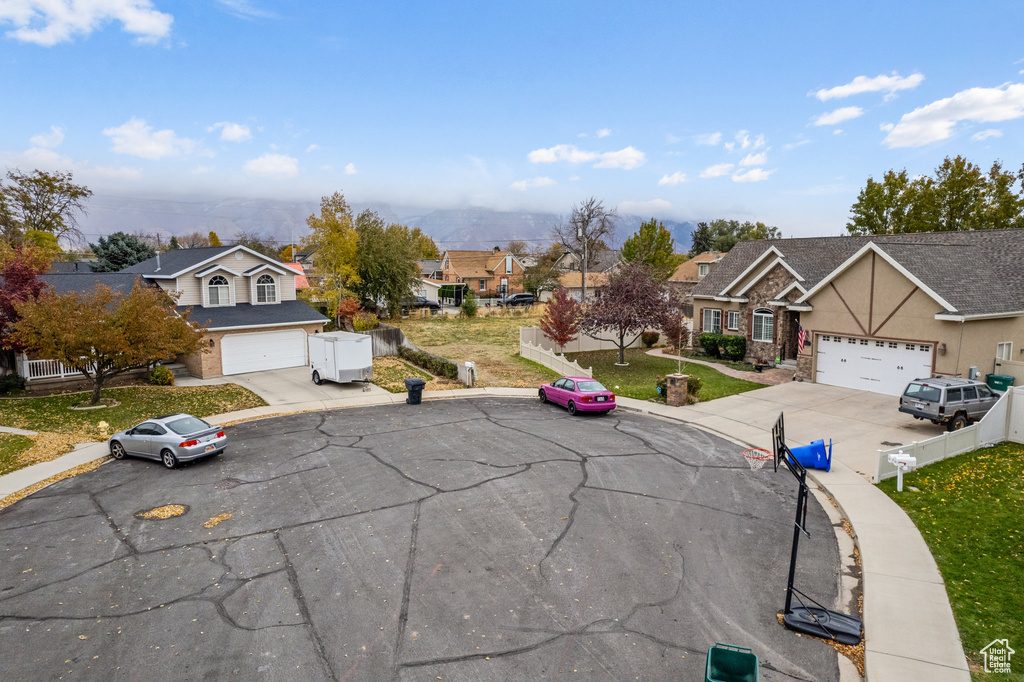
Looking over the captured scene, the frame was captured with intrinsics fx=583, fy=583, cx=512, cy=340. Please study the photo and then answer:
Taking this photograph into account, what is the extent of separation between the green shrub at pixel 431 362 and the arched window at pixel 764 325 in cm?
1707

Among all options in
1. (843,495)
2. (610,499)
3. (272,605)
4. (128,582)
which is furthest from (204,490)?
(843,495)

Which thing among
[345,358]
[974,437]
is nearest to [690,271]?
[345,358]

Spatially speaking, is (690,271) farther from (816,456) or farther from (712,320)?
(816,456)

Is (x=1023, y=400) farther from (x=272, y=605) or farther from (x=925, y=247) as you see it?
(x=272, y=605)

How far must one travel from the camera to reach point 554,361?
3102 centimetres

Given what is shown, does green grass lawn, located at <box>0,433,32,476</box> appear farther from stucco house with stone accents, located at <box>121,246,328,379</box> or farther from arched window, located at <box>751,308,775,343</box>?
arched window, located at <box>751,308,775,343</box>

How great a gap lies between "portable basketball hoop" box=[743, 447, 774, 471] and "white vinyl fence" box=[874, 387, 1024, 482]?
2.69 meters

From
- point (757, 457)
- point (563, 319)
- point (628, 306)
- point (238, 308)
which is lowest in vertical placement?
point (757, 457)

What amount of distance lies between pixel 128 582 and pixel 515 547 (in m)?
6.72

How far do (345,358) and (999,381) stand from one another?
26.9 meters

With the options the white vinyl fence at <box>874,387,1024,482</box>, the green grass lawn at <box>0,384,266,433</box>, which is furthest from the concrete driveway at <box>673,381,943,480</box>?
the green grass lawn at <box>0,384,266,433</box>

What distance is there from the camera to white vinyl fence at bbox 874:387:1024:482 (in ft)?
49.1

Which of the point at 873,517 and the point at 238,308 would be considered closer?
the point at 873,517

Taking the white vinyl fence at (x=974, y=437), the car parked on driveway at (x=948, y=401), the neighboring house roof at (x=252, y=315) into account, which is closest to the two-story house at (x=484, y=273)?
the neighboring house roof at (x=252, y=315)
